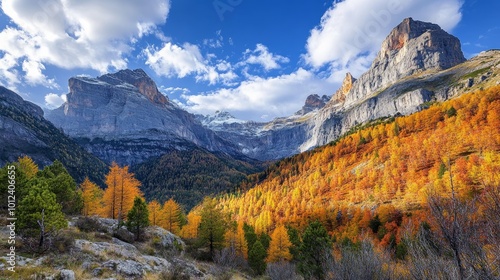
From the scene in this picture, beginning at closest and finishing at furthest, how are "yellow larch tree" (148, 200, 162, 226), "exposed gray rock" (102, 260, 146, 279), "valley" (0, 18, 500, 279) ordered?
"valley" (0, 18, 500, 279), "exposed gray rock" (102, 260, 146, 279), "yellow larch tree" (148, 200, 162, 226)

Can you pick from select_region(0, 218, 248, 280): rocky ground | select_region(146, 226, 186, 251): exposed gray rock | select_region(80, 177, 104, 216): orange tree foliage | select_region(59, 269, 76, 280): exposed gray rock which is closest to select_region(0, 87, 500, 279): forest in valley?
select_region(80, 177, 104, 216): orange tree foliage

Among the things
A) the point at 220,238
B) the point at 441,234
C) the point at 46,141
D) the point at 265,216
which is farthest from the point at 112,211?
the point at 46,141

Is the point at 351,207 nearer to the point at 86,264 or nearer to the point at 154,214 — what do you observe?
the point at 154,214

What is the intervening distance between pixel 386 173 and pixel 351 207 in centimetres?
2410

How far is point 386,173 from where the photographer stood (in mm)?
97750

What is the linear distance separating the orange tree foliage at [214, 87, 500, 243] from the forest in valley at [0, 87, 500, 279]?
0.51 meters

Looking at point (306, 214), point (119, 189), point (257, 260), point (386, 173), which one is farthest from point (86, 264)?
point (386, 173)

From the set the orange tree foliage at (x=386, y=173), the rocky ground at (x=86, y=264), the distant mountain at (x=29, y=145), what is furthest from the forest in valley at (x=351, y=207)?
the distant mountain at (x=29, y=145)

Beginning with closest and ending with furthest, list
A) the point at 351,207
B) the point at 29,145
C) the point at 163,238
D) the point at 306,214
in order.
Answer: the point at 163,238
the point at 351,207
the point at 306,214
the point at 29,145

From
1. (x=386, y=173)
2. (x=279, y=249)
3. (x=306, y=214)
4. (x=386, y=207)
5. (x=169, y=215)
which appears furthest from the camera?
(x=386, y=173)

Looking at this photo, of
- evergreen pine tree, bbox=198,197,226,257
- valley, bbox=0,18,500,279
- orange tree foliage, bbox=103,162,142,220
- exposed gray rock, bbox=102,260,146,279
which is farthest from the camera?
evergreen pine tree, bbox=198,197,226,257

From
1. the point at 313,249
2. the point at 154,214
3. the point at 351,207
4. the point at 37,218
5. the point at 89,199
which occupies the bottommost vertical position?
the point at 351,207

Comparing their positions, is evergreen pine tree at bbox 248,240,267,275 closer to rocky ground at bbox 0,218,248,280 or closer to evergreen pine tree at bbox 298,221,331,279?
evergreen pine tree at bbox 298,221,331,279

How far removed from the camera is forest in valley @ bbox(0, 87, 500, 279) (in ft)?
32.1
